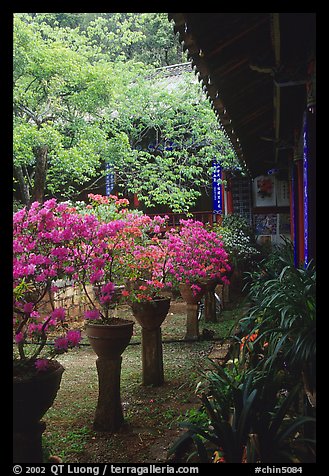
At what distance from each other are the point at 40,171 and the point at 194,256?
12.8 ft

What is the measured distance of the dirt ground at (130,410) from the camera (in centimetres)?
335

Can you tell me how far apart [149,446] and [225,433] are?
54.2 inches

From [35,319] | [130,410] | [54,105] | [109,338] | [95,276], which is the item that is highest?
[54,105]

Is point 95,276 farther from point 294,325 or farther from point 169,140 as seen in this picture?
point 169,140

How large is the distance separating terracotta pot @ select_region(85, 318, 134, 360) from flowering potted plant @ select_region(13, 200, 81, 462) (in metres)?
0.68

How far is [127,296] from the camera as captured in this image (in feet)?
15.7

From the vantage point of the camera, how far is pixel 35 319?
2.91 m

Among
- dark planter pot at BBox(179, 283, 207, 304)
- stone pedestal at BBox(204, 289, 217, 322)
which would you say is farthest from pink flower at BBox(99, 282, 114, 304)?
stone pedestal at BBox(204, 289, 217, 322)

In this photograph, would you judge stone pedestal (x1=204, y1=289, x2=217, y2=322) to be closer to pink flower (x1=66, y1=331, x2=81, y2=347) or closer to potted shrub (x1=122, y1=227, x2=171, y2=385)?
potted shrub (x1=122, y1=227, x2=171, y2=385)

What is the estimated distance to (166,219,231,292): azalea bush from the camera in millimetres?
6348

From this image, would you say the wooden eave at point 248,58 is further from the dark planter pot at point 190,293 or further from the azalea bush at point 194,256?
the dark planter pot at point 190,293

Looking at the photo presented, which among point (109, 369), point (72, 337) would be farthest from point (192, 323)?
point (72, 337)

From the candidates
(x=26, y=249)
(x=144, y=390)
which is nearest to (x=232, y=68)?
(x=26, y=249)
